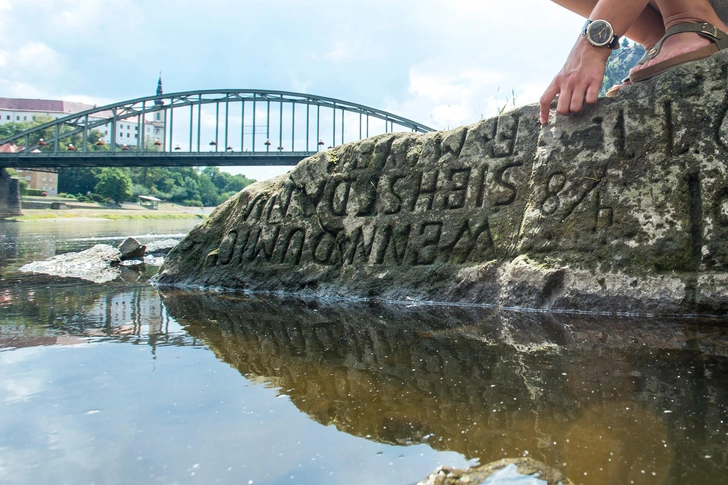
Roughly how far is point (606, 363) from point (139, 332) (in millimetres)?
2133

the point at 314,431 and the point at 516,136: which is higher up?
the point at 516,136

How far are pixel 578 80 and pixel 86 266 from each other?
570 cm

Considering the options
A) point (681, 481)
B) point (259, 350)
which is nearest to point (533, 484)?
point (681, 481)

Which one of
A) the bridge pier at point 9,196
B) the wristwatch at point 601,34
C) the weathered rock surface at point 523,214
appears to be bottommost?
the weathered rock surface at point 523,214

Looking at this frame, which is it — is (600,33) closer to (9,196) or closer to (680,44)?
(680,44)

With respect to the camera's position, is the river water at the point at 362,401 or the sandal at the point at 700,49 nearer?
the river water at the point at 362,401

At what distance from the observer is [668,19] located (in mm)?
2943

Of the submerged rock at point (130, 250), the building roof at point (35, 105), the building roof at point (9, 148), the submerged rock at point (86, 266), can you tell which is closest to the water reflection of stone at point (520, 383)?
the submerged rock at point (86, 266)

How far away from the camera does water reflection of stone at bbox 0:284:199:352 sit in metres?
2.53

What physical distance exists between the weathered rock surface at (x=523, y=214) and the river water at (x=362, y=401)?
0.35m

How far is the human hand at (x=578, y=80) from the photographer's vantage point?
2758mm

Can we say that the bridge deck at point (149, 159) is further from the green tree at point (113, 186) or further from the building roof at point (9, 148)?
the green tree at point (113, 186)

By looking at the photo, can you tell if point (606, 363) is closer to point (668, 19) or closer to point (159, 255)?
point (668, 19)

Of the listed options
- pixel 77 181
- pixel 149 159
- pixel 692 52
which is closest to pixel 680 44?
pixel 692 52
